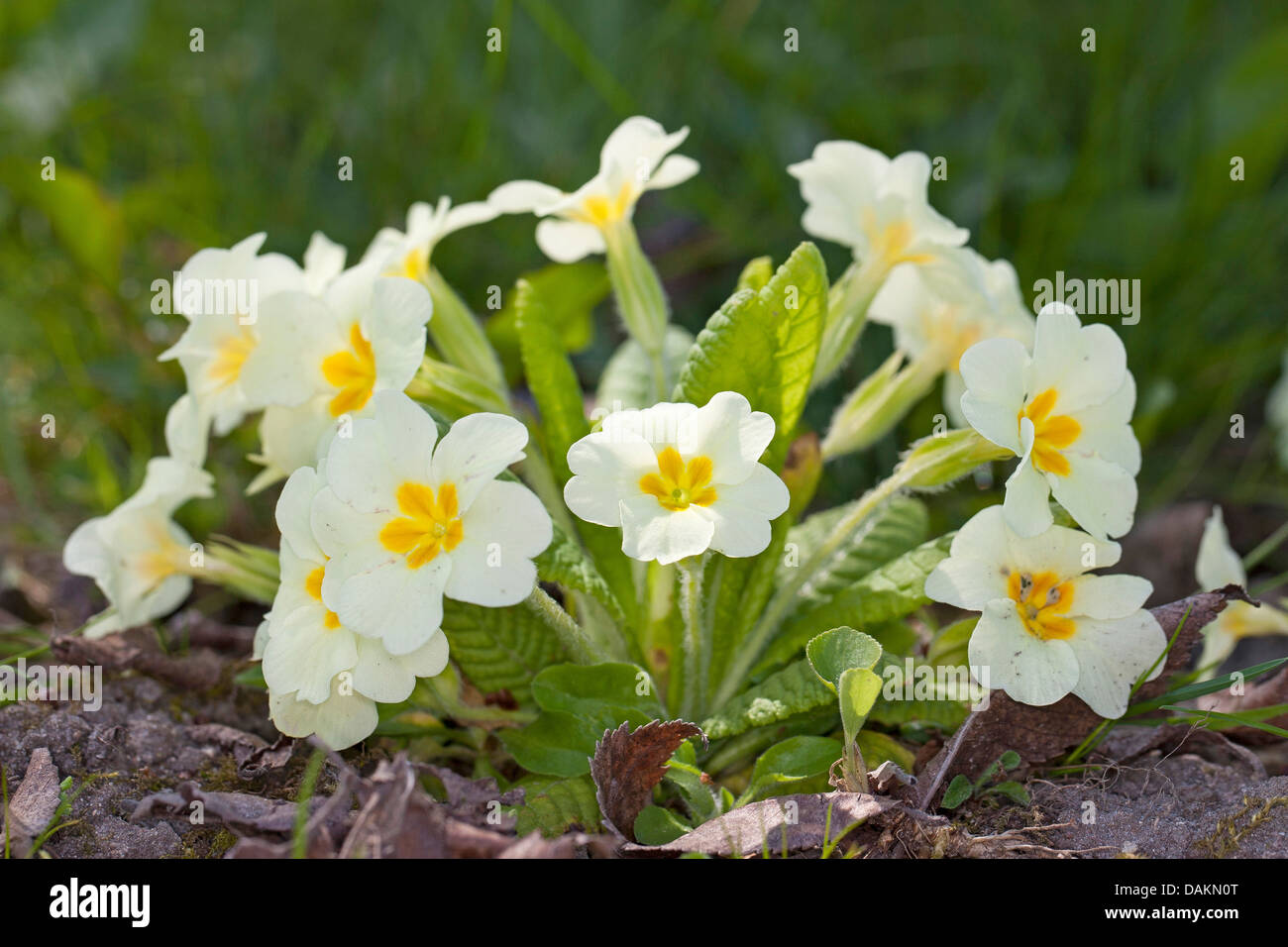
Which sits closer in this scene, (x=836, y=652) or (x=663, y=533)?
(x=663, y=533)

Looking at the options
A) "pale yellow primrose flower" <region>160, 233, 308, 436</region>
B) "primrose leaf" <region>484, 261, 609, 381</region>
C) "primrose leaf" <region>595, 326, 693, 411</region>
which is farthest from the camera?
"primrose leaf" <region>484, 261, 609, 381</region>

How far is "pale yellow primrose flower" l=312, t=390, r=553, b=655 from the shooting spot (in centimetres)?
175

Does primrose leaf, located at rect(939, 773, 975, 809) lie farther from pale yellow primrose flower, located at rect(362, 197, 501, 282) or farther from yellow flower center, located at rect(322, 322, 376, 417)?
pale yellow primrose flower, located at rect(362, 197, 501, 282)

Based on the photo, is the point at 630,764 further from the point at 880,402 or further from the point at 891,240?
the point at 891,240

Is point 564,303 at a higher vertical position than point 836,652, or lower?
higher

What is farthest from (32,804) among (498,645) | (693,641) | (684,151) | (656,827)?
(684,151)

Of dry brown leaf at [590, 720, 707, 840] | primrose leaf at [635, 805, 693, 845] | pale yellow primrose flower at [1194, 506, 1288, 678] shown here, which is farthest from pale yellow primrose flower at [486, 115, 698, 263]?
pale yellow primrose flower at [1194, 506, 1288, 678]

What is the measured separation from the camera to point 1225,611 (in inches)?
95.6

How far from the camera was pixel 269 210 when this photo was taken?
3980mm

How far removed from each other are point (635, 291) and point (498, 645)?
730mm

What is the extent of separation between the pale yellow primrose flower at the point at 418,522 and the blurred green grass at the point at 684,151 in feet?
5.34

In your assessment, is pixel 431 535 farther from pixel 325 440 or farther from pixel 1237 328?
pixel 1237 328

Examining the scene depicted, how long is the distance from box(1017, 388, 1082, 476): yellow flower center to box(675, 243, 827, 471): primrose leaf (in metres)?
0.38

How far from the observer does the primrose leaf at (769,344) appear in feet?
6.66
